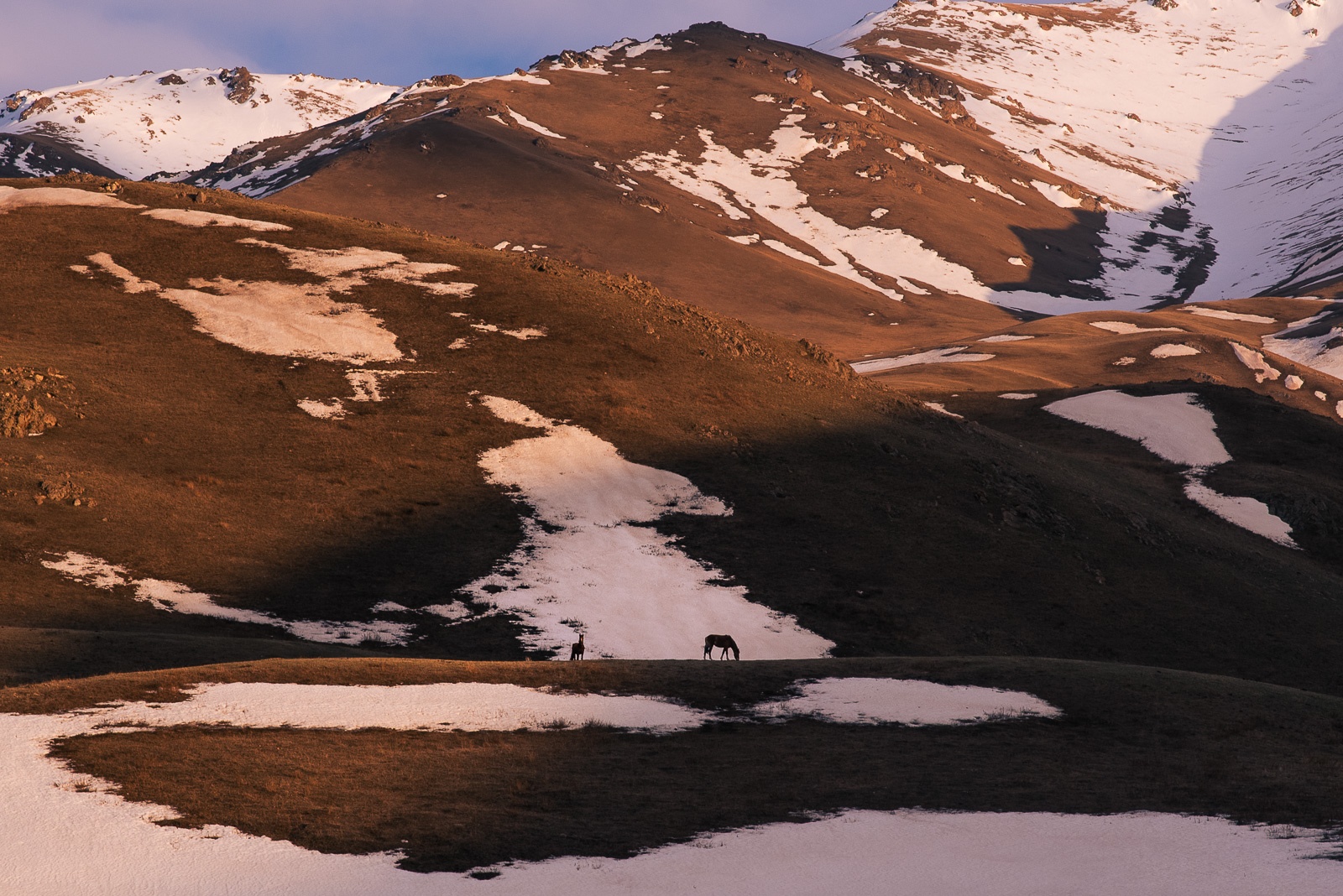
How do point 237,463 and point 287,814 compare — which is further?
point 237,463

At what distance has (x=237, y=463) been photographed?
57.2 metres

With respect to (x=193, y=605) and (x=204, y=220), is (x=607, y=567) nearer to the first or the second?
(x=193, y=605)

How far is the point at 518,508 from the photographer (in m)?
58.4

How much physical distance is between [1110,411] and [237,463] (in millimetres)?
71775

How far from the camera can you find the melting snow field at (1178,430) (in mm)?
80562

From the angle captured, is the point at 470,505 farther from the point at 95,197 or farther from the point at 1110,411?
the point at 1110,411

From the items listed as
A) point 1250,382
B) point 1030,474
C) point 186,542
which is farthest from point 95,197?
point 1250,382

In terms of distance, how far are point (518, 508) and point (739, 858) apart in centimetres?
3928

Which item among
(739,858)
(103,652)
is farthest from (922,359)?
(739,858)

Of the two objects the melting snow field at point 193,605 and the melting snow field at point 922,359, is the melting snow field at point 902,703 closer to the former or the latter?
the melting snow field at point 193,605

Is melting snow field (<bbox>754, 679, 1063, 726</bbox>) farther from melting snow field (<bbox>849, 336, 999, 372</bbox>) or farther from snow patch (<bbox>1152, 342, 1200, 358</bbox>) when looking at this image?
snow patch (<bbox>1152, 342, 1200, 358</bbox>)

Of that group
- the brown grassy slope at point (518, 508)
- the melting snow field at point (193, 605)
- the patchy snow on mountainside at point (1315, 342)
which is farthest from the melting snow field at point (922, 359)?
the melting snow field at point (193, 605)

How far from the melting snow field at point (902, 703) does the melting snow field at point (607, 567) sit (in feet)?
51.0

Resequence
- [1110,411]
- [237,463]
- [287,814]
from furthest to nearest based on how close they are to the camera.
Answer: [1110,411] → [237,463] → [287,814]
